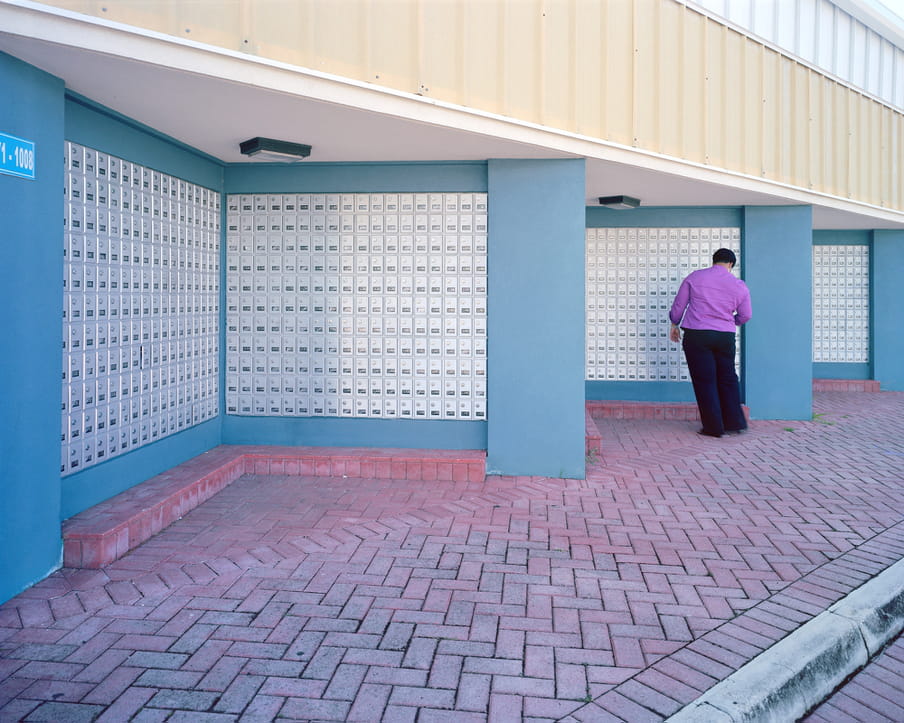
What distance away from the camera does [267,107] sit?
429cm

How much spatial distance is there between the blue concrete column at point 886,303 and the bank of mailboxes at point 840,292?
0.16m

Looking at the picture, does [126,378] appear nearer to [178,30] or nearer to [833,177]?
[178,30]

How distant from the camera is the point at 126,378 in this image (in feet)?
15.5

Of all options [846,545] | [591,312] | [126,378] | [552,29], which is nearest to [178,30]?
[126,378]

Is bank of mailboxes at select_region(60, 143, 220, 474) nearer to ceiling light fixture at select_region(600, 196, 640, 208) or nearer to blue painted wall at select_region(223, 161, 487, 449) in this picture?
blue painted wall at select_region(223, 161, 487, 449)

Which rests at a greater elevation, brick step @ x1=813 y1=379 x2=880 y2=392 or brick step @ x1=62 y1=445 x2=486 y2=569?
brick step @ x1=813 y1=379 x2=880 y2=392

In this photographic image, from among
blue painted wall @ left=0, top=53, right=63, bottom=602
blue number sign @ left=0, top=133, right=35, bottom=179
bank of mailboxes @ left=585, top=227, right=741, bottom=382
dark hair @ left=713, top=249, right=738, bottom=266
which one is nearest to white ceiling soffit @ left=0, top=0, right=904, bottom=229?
blue painted wall @ left=0, top=53, right=63, bottom=602

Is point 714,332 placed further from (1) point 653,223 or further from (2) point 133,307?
(2) point 133,307

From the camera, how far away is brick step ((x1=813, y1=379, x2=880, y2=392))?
11.1 metres

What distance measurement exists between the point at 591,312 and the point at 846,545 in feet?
Answer: 16.4

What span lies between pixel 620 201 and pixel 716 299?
1.49 m

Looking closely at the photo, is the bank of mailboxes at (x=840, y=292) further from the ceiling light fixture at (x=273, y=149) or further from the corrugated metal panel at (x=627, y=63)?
the ceiling light fixture at (x=273, y=149)

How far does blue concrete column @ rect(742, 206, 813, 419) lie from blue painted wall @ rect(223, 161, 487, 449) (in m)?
4.22

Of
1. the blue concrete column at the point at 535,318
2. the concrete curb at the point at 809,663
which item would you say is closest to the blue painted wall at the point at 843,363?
the blue concrete column at the point at 535,318
